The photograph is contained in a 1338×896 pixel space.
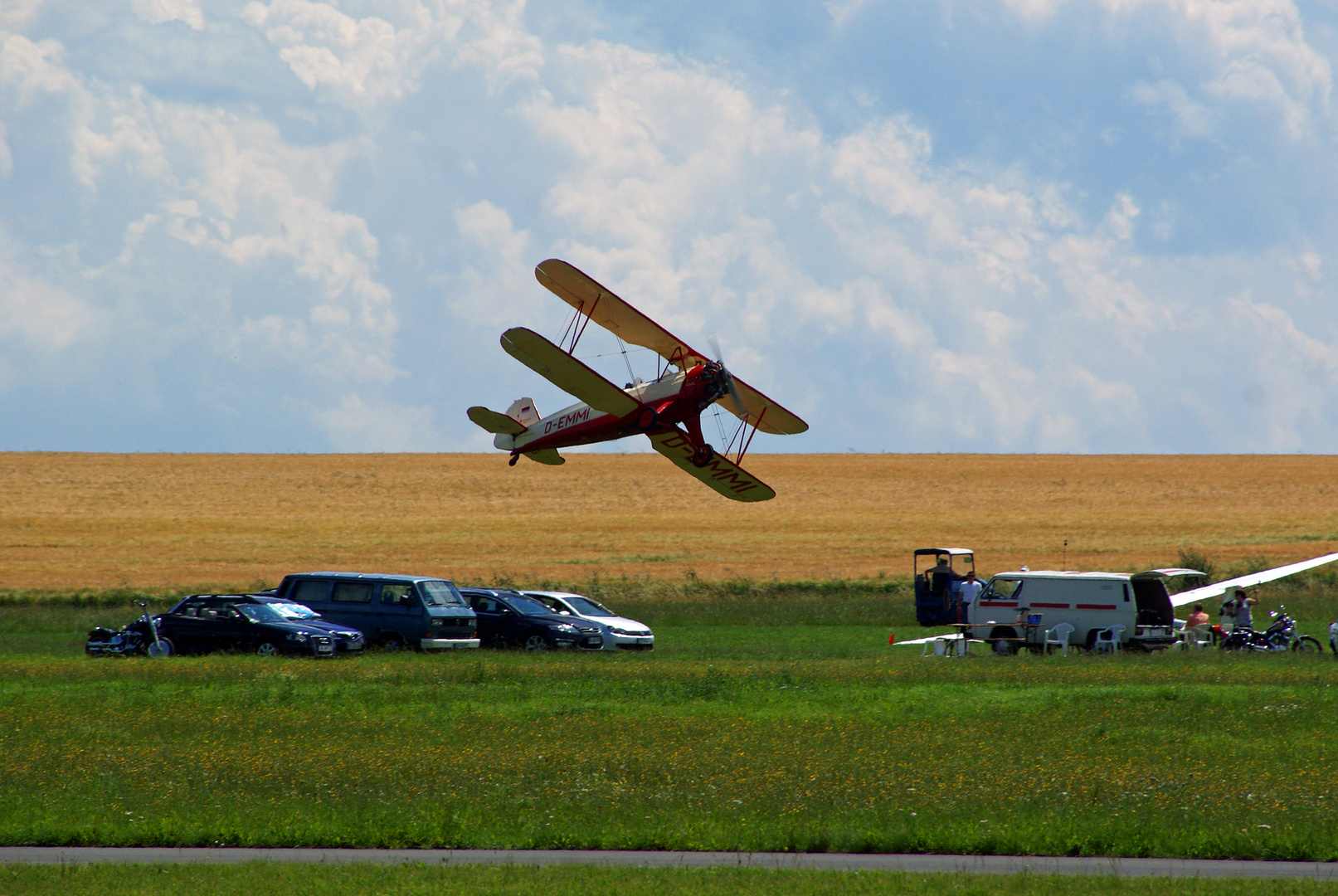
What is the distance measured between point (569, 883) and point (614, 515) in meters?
57.1

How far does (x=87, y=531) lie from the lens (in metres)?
57.1

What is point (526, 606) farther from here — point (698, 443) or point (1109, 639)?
point (1109, 639)

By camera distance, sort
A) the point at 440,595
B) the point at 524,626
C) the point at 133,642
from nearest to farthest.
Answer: the point at 133,642
the point at 440,595
the point at 524,626

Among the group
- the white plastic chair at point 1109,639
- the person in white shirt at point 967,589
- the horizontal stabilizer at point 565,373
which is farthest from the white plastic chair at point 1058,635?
the horizontal stabilizer at point 565,373

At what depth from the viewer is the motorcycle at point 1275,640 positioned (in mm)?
24078

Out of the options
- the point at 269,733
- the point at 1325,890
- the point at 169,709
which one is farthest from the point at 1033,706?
the point at 169,709

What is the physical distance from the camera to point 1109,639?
2509 centimetres

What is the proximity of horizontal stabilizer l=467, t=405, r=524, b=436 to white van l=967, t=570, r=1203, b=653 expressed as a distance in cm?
1011

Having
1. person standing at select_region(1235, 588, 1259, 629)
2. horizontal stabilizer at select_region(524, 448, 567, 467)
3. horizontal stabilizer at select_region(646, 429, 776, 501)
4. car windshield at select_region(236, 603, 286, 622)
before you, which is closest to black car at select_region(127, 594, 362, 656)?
car windshield at select_region(236, 603, 286, 622)

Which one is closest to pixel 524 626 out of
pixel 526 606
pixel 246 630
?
pixel 526 606

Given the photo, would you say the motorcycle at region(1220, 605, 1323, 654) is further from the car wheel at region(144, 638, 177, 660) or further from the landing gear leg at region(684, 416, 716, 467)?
the car wheel at region(144, 638, 177, 660)

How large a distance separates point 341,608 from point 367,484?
50594 mm

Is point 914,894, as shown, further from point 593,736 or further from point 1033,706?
point 1033,706

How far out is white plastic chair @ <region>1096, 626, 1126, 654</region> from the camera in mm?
24969
